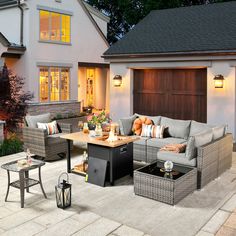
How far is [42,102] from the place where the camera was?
16.1m

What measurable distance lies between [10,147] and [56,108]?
665cm

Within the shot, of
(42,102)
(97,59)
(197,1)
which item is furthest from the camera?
(197,1)

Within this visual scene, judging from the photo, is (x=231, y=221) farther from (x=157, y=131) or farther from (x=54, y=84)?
(x=54, y=84)

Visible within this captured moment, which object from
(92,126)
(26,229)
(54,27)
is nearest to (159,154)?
(92,126)

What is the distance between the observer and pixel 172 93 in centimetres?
1224

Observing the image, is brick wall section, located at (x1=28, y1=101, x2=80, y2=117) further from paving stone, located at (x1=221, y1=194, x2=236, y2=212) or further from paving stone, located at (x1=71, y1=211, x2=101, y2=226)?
paving stone, located at (x1=221, y1=194, x2=236, y2=212)

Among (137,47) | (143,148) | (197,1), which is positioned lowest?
(143,148)

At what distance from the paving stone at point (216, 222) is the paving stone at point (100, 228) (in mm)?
1401

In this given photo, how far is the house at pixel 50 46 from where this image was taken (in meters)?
15.5

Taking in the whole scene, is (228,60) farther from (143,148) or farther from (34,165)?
(34,165)

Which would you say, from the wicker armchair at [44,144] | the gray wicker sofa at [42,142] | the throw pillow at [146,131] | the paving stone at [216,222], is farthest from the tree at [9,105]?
the paving stone at [216,222]

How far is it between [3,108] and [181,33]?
7017 millimetres

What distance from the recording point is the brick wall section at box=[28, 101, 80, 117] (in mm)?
15648

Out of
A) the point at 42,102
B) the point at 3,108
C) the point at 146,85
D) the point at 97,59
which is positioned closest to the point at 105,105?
the point at 97,59
